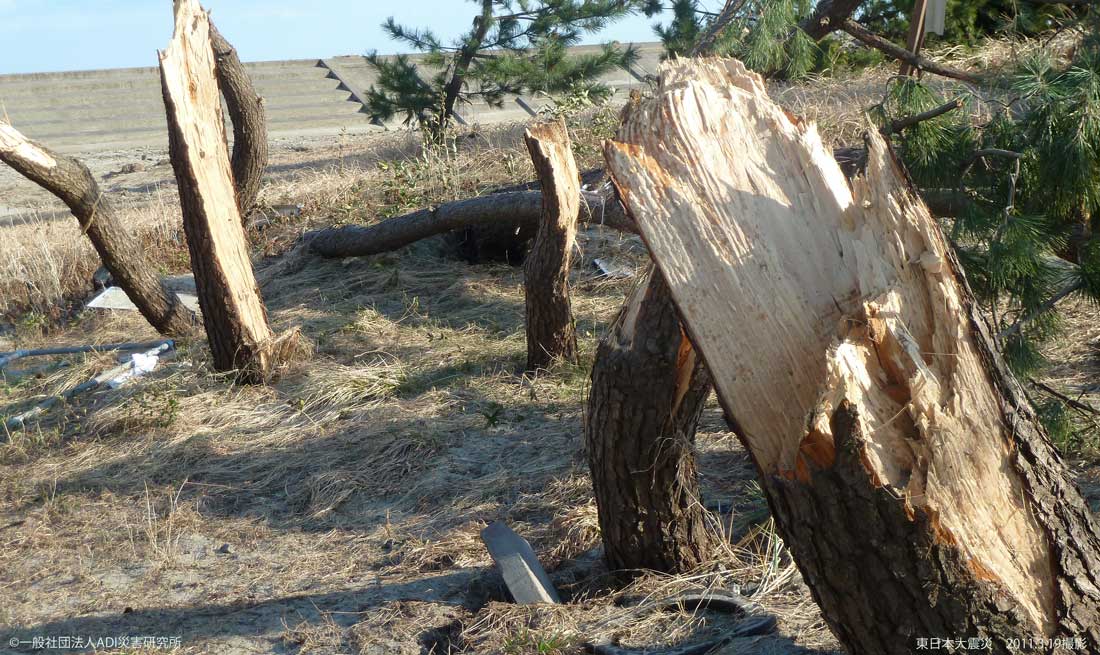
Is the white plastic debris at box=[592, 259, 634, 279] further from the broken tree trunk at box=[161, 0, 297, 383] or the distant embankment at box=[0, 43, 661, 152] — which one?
the distant embankment at box=[0, 43, 661, 152]

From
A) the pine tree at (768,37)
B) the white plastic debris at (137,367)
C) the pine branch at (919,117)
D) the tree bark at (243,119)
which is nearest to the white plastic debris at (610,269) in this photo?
the pine tree at (768,37)

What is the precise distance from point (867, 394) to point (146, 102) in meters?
20.2

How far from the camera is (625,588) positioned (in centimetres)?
309

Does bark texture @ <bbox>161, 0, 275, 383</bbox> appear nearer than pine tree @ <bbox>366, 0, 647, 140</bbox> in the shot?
Yes

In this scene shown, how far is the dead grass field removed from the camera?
10.0 feet

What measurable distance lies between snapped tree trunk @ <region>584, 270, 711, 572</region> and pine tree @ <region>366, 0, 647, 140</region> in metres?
8.60

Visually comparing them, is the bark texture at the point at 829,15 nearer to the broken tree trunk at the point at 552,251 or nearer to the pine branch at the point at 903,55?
the pine branch at the point at 903,55

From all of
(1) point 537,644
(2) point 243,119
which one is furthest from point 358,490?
(2) point 243,119

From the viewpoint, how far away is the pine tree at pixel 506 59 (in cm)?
1129

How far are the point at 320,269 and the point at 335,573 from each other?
470 cm

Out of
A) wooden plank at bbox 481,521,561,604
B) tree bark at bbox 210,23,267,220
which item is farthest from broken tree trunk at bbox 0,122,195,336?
wooden plank at bbox 481,521,561,604

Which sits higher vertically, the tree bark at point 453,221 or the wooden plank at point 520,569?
the tree bark at point 453,221

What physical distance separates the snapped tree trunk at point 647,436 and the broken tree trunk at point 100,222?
159 inches

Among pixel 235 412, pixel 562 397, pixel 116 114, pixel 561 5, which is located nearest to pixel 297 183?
pixel 561 5
